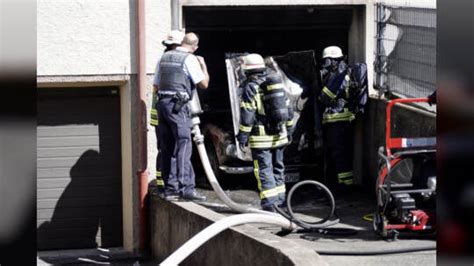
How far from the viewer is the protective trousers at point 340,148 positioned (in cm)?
1272

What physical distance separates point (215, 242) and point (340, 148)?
341 cm

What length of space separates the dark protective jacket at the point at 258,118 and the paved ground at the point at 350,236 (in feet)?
3.18

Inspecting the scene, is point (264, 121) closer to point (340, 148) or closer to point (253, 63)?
point (253, 63)

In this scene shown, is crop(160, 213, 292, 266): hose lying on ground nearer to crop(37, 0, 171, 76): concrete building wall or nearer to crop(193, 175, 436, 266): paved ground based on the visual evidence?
crop(193, 175, 436, 266): paved ground

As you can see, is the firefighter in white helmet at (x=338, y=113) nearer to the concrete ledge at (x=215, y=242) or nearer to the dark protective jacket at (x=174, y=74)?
the dark protective jacket at (x=174, y=74)

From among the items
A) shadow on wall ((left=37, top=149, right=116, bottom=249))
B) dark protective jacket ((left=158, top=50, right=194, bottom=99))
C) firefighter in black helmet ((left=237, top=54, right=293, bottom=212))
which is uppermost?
dark protective jacket ((left=158, top=50, right=194, bottom=99))

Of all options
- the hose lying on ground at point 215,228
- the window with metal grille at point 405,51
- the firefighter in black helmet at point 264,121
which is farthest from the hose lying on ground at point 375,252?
the window with metal grille at point 405,51

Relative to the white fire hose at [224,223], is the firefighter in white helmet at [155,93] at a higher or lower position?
higher

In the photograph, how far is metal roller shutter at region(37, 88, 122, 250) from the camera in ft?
44.7

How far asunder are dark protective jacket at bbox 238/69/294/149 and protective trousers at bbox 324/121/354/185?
168 cm

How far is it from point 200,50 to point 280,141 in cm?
356

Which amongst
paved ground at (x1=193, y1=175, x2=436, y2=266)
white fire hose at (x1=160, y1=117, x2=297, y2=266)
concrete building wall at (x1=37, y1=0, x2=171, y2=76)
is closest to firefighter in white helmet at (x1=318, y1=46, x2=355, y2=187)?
paved ground at (x1=193, y1=175, x2=436, y2=266)

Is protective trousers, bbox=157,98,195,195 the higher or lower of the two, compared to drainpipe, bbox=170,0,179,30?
lower

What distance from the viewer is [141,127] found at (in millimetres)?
13086
